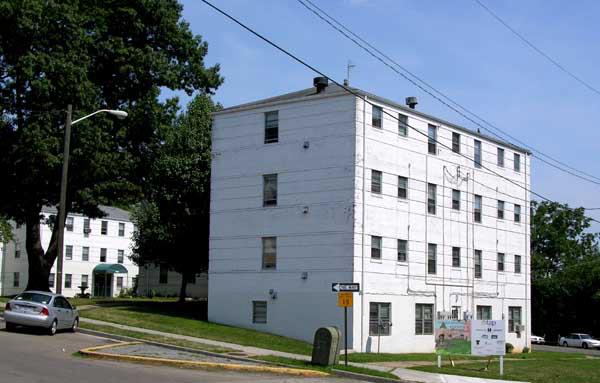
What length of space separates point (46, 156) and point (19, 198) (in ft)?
15.6

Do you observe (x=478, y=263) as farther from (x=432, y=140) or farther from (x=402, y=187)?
(x=402, y=187)

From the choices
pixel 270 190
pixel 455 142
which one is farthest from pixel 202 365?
pixel 455 142

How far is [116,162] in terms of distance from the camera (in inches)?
1582

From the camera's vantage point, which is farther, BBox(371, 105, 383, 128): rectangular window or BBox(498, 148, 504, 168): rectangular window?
BBox(498, 148, 504, 168): rectangular window

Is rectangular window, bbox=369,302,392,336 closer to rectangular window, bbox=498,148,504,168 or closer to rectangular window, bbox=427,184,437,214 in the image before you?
rectangular window, bbox=427,184,437,214

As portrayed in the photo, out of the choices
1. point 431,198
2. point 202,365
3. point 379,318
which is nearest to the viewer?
point 202,365

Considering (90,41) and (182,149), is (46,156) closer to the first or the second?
(90,41)

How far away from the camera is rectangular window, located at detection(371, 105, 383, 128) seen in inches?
1466

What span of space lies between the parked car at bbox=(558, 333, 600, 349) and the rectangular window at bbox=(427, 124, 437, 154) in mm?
40319

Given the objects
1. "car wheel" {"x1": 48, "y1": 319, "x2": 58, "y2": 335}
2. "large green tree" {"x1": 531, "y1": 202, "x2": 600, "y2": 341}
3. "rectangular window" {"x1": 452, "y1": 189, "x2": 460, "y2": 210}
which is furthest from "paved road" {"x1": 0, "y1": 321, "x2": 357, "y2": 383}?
"large green tree" {"x1": 531, "y1": 202, "x2": 600, "y2": 341}

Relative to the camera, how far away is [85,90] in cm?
3778

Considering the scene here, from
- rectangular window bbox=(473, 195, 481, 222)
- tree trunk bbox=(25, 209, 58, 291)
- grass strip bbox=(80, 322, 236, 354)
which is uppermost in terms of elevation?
rectangular window bbox=(473, 195, 481, 222)

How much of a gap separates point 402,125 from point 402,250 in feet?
20.2

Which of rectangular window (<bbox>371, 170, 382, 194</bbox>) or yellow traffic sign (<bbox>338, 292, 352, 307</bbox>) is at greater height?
rectangular window (<bbox>371, 170, 382, 194</bbox>)
